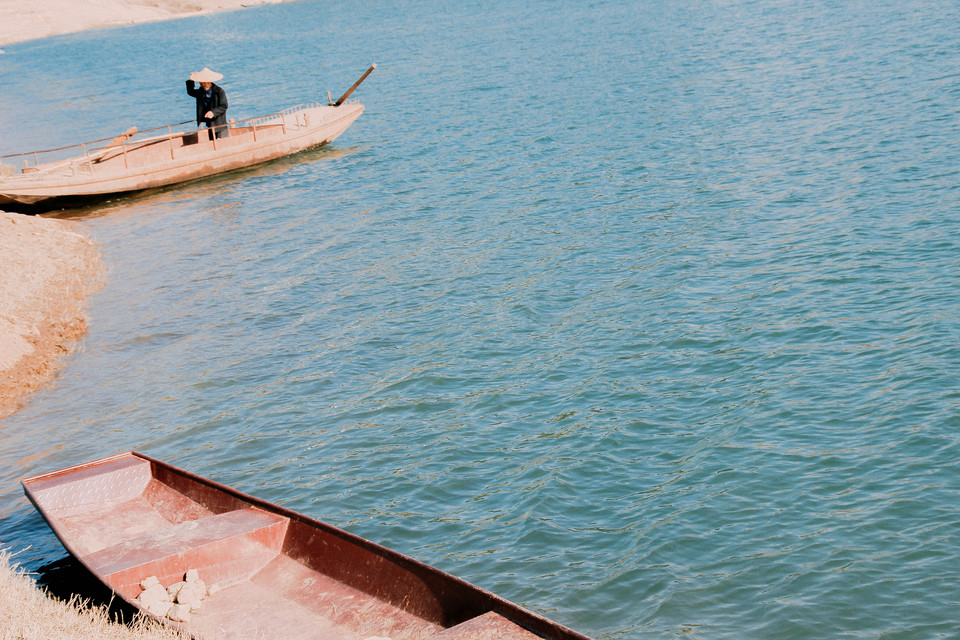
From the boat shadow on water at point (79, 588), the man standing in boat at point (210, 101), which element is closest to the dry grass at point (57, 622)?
the boat shadow on water at point (79, 588)

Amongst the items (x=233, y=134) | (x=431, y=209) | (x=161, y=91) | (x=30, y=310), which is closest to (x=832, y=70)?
(x=431, y=209)

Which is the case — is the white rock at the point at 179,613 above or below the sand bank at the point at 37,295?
below

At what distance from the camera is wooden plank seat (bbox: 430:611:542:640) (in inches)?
244

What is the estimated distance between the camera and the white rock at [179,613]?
768 cm

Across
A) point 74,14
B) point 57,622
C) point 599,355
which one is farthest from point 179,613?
point 74,14

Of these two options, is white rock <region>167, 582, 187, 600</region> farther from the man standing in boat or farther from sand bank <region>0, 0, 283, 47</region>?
sand bank <region>0, 0, 283, 47</region>

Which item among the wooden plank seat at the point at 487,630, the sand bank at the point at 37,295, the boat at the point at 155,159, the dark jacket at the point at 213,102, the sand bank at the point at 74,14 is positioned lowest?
the wooden plank seat at the point at 487,630

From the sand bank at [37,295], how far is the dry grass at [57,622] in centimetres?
672

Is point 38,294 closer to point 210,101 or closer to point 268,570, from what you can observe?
point 268,570

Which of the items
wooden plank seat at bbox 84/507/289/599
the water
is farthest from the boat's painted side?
wooden plank seat at bbox 84/507/289/599

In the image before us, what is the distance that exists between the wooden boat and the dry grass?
0.32 m

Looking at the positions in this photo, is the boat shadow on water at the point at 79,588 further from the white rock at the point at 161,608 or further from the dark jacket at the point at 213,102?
the dark jacket at the point at 213,102

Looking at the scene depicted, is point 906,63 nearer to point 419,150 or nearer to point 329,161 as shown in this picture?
→ point 419,150

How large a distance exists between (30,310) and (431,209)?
32.7ft
